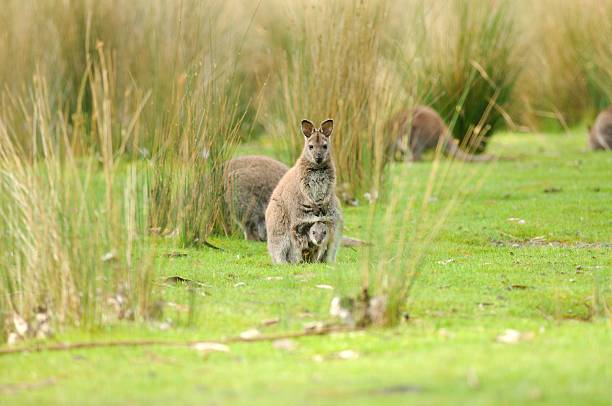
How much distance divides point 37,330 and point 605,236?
5.73 metres

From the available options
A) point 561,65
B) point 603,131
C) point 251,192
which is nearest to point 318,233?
point 251,192

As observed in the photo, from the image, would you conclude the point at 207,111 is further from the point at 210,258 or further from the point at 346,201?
the point at 346,201

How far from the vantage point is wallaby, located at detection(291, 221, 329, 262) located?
26.6 feet

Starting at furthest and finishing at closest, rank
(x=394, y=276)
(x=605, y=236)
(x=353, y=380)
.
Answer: (x=605, y=236), (x=394, y=276), (x=353, y=380)

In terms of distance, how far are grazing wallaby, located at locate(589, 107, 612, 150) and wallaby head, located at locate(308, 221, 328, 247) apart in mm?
8439

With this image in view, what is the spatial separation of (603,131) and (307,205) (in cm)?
865

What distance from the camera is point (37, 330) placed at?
5379mm

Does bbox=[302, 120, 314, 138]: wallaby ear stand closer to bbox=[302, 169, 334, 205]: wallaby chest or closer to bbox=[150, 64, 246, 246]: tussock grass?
bbox=[302, 169, 334, 205]: wallaby chest

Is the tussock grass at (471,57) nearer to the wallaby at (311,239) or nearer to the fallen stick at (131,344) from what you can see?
the wallaby at (311,239)

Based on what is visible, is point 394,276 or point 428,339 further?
point 394,276

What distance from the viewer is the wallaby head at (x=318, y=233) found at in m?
8.09

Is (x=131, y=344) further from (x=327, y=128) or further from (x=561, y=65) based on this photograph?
(x=561, y=65)

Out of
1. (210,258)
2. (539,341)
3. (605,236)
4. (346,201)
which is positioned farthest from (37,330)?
(346,201)

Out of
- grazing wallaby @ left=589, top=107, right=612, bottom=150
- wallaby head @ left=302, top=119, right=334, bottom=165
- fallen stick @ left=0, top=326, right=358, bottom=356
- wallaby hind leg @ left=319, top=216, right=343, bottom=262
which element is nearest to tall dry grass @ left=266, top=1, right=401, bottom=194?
wallaby head @ left=302, top=119, right=334, bottom=165
